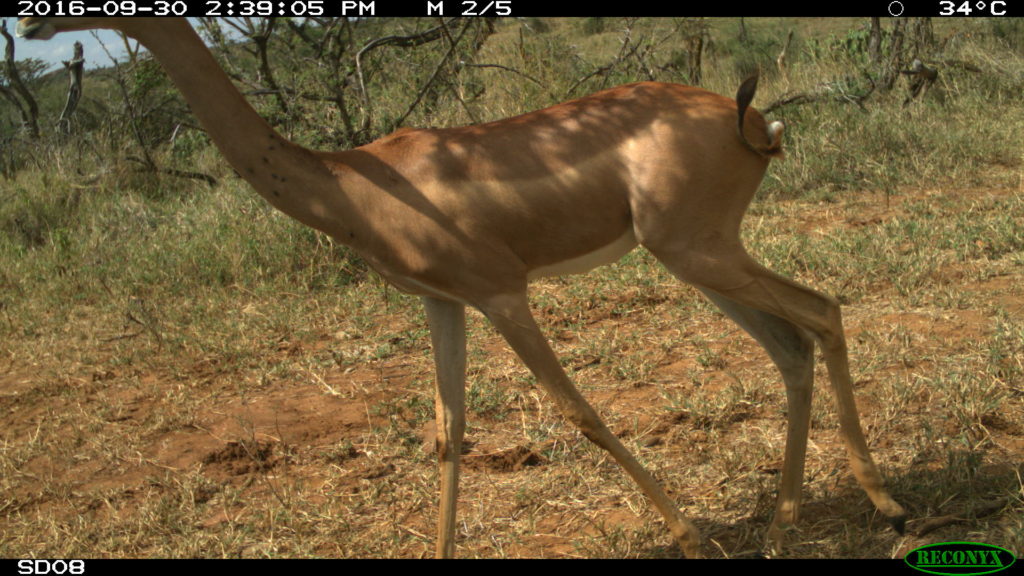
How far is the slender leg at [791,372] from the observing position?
3053 mm

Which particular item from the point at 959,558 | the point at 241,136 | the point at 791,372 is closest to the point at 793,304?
the point at 791,372

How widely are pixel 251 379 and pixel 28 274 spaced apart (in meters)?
3.03

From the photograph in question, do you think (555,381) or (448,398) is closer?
(555,381)

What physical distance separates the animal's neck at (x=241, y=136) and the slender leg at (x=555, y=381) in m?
0.61

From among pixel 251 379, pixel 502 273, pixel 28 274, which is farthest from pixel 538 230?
pixel 28 274

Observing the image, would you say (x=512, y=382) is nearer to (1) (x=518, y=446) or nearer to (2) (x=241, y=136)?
(1) (x=518, y=446)

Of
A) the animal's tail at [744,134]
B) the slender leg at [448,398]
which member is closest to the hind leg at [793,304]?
the animal's tail at [744,134]

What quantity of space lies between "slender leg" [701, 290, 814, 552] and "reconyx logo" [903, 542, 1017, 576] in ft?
1.29

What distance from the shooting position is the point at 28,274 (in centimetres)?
687

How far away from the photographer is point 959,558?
2.72 metres

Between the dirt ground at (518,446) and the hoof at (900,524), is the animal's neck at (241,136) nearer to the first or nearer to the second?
the dirt ground at (518,446)

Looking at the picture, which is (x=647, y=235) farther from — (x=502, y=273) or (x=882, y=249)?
(x=882, y=249)

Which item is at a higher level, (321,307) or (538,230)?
(538,230)

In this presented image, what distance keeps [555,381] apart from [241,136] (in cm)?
119
